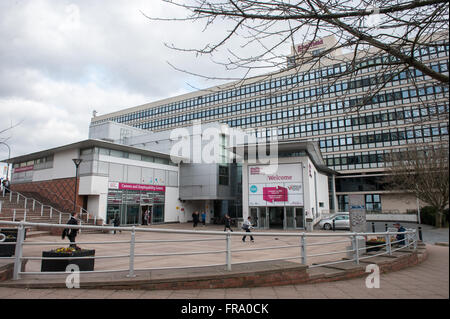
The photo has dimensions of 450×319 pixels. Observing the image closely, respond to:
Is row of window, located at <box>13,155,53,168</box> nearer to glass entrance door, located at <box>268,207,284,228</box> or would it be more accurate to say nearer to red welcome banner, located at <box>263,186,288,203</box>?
red welcome banner, located at <box>263,186,288,203</box>

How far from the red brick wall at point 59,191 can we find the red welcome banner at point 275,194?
17476mm

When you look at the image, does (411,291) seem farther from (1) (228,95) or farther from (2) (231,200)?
(1) (228,95)

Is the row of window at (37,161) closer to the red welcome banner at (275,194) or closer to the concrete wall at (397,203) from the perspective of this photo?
the red welcome banner at (275,194)

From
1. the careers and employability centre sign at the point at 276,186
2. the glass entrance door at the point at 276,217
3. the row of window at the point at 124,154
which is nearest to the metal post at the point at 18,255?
the row of window at the point at 124,154

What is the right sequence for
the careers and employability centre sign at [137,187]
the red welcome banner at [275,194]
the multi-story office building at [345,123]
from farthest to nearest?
the multi-story office building at [345,123] < the careers and employability centre sign at [137,187] < the red welcome banner at [275,194]

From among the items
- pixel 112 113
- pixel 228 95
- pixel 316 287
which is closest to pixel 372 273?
pixel 316 287

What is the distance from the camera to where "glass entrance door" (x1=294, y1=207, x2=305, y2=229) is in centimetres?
2753

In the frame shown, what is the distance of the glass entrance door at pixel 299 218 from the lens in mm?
27531

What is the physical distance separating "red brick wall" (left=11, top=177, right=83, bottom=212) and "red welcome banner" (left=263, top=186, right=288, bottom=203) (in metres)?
17.5

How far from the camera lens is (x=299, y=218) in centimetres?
2773

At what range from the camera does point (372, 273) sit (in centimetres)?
734

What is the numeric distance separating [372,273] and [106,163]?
2590 centimetres

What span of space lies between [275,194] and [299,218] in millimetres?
3127

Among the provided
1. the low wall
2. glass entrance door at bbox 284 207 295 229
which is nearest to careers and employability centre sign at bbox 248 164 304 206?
glass entrance door at bbox 284 207 295 229
